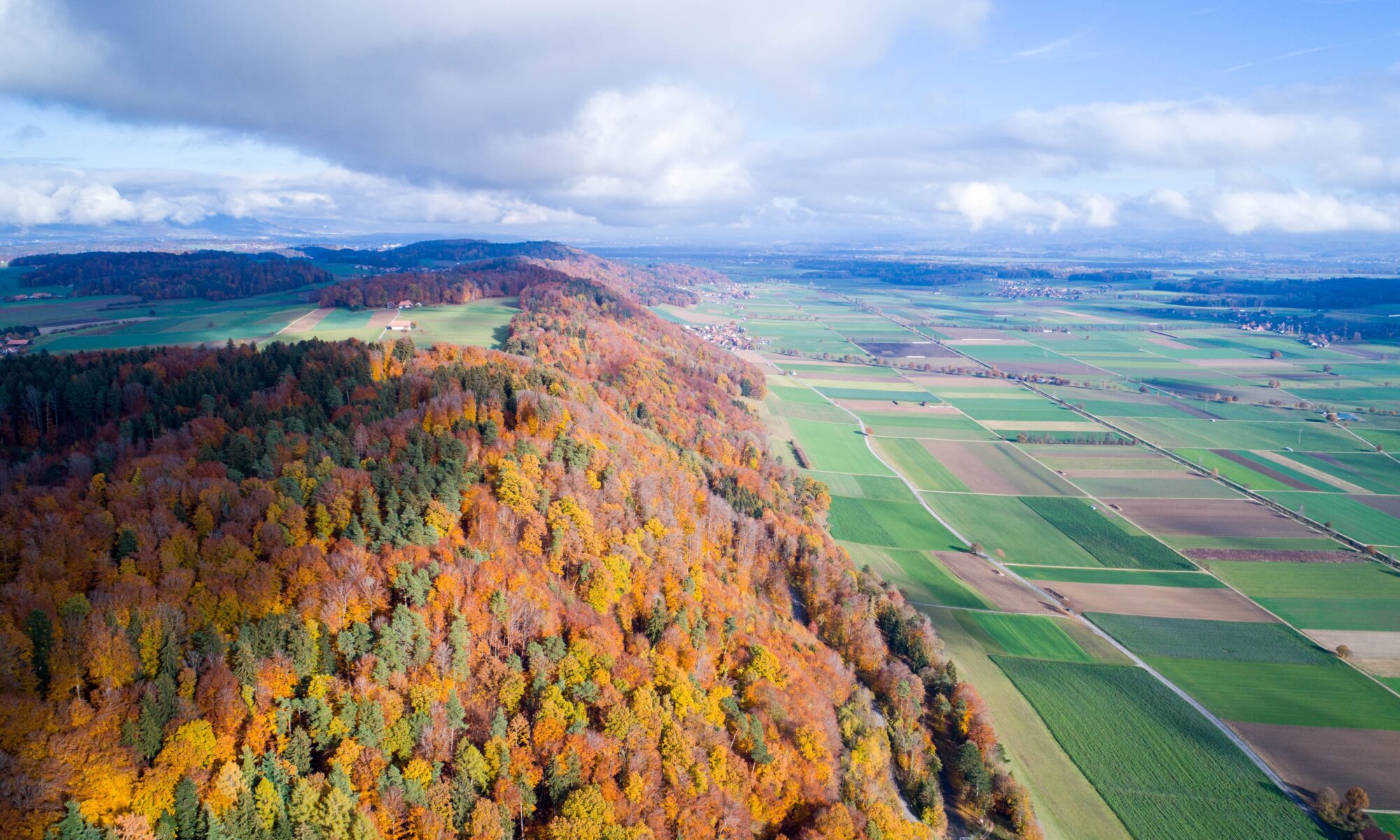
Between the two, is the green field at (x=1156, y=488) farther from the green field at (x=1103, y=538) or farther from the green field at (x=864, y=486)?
the green field at (x=864, y=486)

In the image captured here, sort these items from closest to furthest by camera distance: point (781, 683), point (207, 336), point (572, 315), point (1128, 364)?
point (781, 683), point (207, 336), point (572, 315), point (1128, 364)

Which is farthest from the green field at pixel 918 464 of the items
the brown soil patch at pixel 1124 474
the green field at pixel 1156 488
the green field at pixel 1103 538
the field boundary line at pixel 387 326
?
the field boundary line at pixel 387 326

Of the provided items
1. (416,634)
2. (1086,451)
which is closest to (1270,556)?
(1086,451)

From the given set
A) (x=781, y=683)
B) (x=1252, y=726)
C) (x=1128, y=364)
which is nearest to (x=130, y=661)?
(x=781, y=683)

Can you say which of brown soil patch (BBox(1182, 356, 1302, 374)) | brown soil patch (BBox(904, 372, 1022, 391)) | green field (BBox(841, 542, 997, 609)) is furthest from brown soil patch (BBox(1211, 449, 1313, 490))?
brown soil patch (BBox(1182, 356, 1302, 374))

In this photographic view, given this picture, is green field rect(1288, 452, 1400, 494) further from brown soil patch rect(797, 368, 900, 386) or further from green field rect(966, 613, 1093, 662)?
brown soil patch rect(797, 368, 900, 386)

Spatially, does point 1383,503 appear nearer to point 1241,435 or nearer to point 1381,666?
point 1241,435

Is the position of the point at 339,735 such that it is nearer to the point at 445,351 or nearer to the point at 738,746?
the point at 738,746
